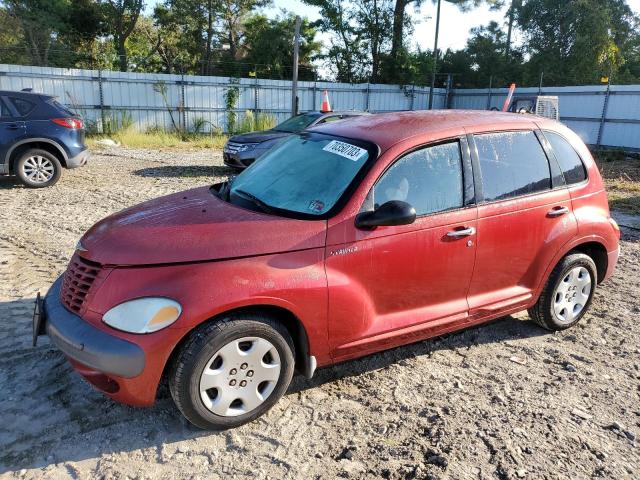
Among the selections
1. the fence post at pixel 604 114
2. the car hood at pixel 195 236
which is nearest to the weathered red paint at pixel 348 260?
the car hood at pixel 195 236

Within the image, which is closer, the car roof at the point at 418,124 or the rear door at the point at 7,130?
the car roof at the point at 418,124

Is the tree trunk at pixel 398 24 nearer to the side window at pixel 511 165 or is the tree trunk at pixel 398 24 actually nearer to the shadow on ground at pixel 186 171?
the shadow on ground at pixel 186 171

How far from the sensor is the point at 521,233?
3.82 m

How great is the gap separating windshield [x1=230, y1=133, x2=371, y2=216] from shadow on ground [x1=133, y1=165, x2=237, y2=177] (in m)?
8.03

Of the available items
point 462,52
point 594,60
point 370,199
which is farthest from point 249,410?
point 462,52

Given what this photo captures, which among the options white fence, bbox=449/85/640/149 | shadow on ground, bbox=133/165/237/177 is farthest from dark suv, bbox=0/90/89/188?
white fence, bbox=449/85/640/149

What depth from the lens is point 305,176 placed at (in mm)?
3506

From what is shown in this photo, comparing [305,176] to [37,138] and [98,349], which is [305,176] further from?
[37,138]

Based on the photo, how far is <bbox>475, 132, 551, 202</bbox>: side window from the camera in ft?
12.2

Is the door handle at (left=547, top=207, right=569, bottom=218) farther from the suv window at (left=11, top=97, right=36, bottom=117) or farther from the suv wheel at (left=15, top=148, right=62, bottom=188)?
the suv window at (left=11, top=97, right=36, bottom=117)

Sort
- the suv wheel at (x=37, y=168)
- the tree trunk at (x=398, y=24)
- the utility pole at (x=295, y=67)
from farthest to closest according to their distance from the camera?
the tree trunk at (x=398, y=24) → the utility pole at (x=295, y=67) → the suv wheel at (x=37, y=168)

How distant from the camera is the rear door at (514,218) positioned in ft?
12.1

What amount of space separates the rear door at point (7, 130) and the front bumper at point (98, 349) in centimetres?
750

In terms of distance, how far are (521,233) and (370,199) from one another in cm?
134
